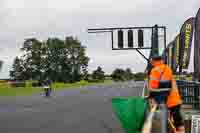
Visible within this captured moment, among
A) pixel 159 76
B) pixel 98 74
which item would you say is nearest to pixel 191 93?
pixel 159 76

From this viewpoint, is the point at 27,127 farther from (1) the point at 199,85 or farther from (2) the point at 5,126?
(1) the point at 199,85

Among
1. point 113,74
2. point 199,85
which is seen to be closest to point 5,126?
point 199,85

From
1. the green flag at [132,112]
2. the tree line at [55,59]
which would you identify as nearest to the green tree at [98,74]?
the tree line at [55,59]

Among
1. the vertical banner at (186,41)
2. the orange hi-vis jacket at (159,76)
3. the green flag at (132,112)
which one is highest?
the vertical banner at (186,41)

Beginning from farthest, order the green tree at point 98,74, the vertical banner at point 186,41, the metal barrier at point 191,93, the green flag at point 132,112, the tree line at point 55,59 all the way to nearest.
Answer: the green tree at point 98,74, the tree line at point 55,59, the vertical banner at point 186,41, the metal barrier at point 191,93, the green flag at point 132,112

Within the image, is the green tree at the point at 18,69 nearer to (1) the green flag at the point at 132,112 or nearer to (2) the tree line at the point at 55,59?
(2) the tree line at the point at 55,59

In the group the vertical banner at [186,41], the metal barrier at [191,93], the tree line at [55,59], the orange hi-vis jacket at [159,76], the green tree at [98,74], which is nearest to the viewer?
the orange hi-vis jacket at [159,76]

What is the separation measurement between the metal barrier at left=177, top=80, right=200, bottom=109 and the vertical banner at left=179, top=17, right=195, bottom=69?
2084mm

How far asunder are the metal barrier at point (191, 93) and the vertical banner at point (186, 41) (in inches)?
82.0

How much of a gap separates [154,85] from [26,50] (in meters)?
141

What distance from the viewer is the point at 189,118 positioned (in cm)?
1064

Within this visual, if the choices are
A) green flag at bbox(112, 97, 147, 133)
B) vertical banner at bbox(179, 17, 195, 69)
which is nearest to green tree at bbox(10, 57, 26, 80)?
vertical banner at bbox(179, 17, 195, 69)

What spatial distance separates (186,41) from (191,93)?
10.3ft

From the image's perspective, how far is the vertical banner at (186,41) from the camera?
22.3m
